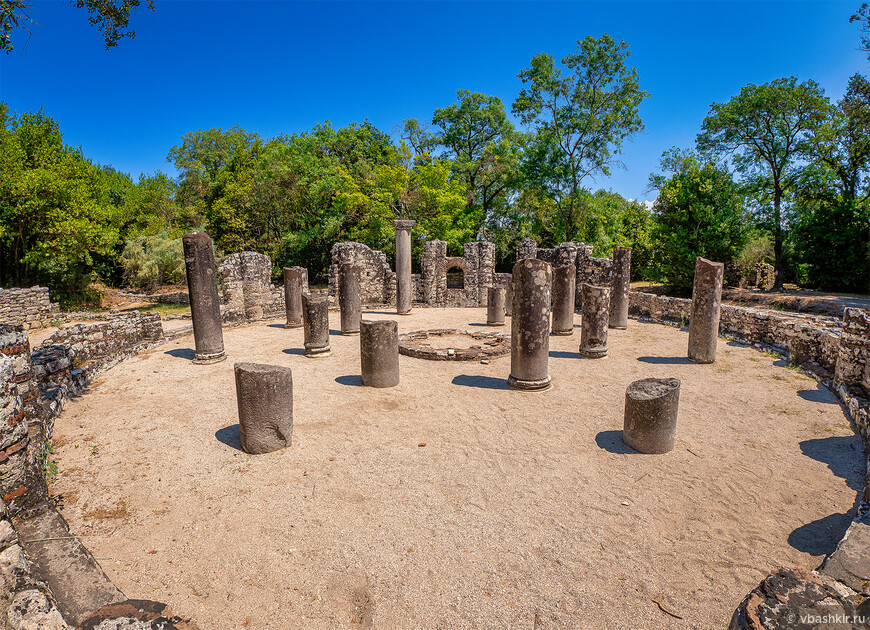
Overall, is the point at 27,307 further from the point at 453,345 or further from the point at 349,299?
the point at 453,345

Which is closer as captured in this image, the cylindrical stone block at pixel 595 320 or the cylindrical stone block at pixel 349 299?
the cylindrical stone block at pixel 595 320

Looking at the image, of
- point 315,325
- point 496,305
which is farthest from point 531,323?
point 496,305

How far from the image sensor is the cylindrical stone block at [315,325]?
1180 centimetres

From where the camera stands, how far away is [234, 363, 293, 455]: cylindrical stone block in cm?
612

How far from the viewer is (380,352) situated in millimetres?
9078

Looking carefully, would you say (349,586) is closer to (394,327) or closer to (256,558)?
(256,558)

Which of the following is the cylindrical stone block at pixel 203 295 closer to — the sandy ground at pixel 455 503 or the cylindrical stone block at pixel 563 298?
the sandy ground at pixel 455 503

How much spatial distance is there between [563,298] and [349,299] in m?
6.98

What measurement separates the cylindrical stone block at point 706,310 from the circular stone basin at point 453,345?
4.66 m

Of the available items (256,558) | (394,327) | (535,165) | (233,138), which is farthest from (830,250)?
(233,138)

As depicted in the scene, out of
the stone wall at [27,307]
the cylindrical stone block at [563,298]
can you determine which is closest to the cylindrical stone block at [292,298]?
the cylindrical stone block at [563,298]

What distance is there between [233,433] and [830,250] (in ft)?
99.2

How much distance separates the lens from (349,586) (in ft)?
12.7

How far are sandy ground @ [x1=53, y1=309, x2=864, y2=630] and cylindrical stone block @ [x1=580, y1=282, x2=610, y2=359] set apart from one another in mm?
2679
